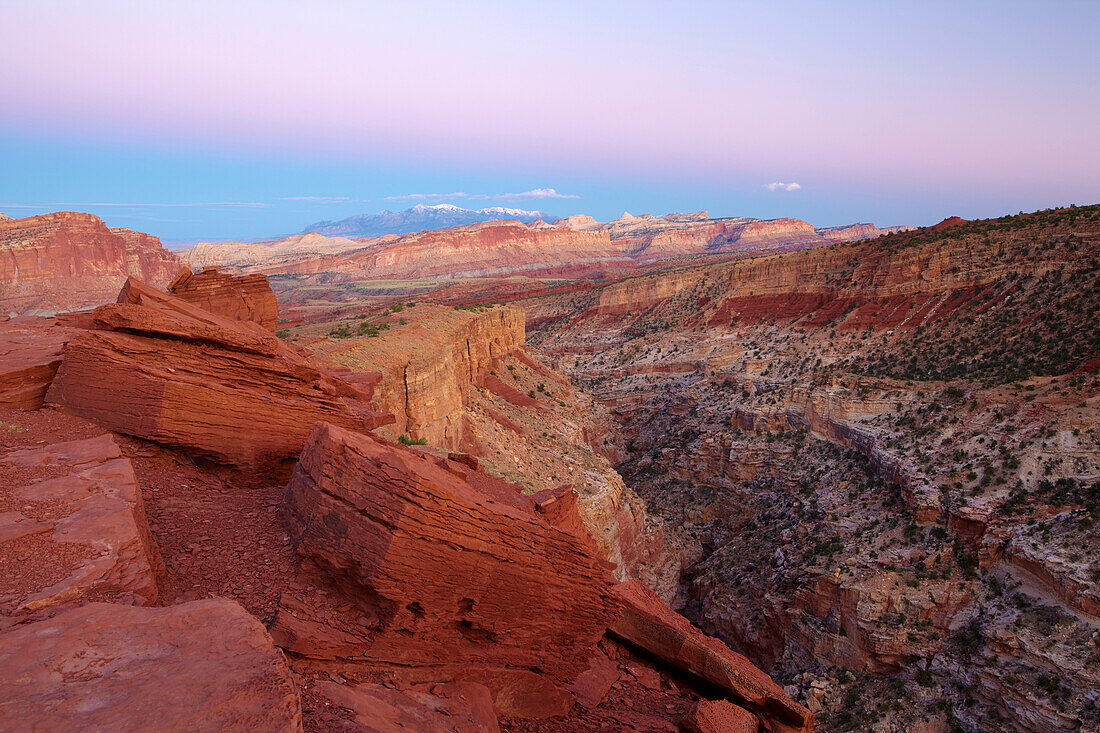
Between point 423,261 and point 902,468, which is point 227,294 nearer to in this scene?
point 902,468

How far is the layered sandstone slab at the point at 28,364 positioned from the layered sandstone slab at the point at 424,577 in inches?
208

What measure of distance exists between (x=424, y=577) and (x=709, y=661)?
6.48 meters

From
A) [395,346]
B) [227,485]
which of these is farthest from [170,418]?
[395,346]

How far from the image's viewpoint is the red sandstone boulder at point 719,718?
9.38 m

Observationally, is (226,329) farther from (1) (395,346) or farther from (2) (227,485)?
(1) (395,346)

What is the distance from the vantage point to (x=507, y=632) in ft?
27.8

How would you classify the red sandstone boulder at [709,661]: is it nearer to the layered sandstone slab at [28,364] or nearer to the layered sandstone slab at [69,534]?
the layered sandstone slab at [69,534]

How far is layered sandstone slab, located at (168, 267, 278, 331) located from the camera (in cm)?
1603

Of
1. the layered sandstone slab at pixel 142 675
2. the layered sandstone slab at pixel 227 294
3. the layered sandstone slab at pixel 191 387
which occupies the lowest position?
the layered sandstone slab at pixel 142 675

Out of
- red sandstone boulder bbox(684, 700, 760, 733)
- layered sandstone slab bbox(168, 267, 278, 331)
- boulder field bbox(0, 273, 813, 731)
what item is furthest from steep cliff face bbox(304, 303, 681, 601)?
red sandstone boulder bbox(684, 700, 760, 733)

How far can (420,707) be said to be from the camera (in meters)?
6.95

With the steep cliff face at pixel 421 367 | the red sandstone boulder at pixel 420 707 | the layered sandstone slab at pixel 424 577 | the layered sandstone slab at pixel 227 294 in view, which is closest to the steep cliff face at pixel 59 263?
the steep cliff face at pixel 421 367

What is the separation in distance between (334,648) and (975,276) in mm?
46291

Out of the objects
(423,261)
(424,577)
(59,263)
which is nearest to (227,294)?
(424,577)
